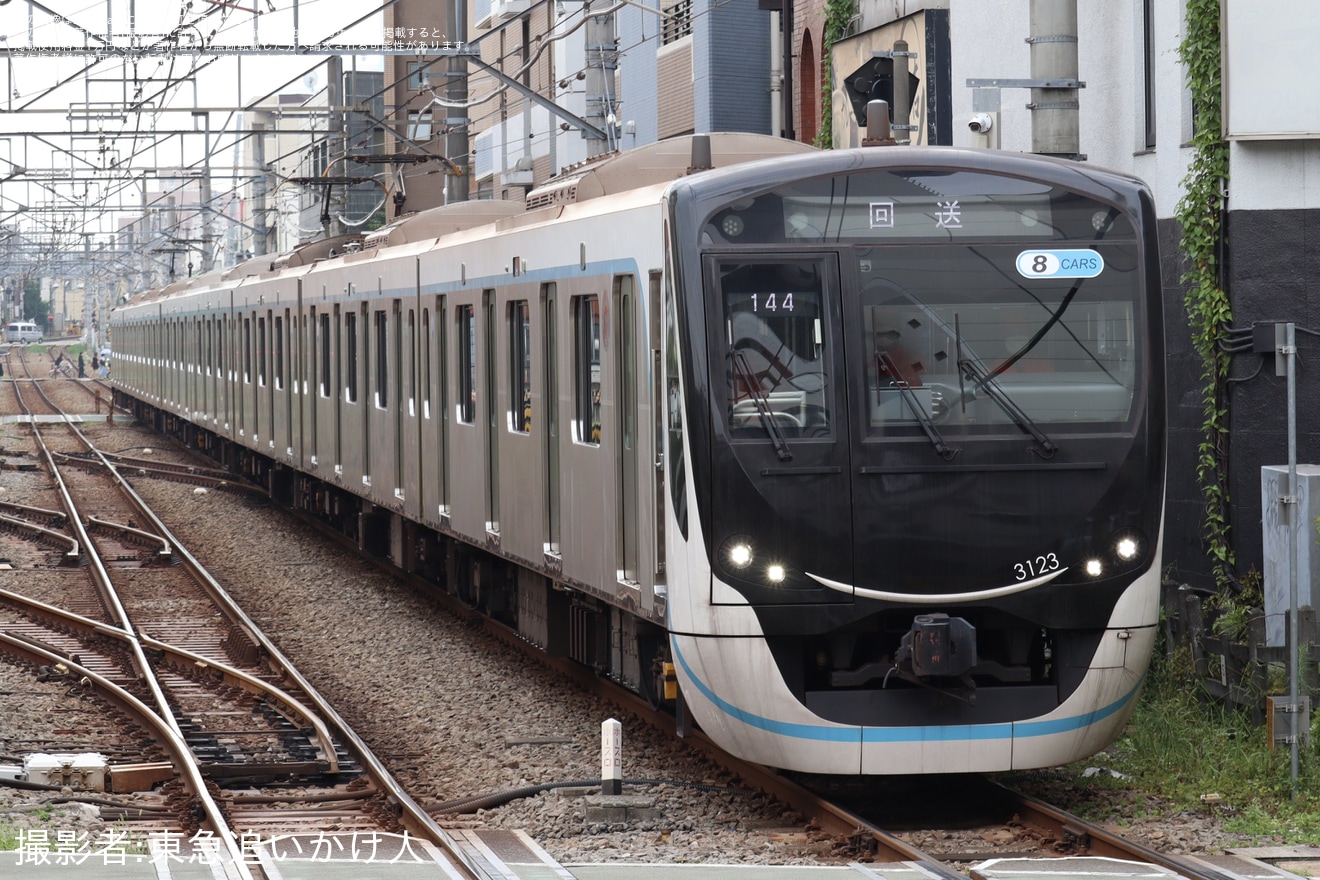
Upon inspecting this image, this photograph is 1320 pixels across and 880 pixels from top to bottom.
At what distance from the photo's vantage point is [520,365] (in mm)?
11492

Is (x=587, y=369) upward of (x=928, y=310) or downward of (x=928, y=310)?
downward

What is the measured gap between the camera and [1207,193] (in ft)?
38.0

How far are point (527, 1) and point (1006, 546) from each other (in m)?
30.2

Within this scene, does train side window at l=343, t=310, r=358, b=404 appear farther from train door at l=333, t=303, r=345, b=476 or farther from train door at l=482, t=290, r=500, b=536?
train door at l=482, t=290, r=500, b=536

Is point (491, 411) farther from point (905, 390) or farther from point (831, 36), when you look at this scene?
point (831, 36)

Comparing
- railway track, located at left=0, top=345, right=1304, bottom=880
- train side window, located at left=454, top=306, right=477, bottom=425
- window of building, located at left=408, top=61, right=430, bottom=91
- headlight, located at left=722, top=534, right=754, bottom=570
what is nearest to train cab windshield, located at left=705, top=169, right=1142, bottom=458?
headlight, located at left=722, top=534, right=754, bottom=570

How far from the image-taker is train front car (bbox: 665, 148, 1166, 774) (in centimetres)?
779

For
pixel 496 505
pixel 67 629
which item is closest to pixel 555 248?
pixel 496 505

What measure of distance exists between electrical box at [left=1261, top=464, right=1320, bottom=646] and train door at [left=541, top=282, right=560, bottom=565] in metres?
3.71

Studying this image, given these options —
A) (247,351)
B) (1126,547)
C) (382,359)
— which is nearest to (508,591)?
(382,359)

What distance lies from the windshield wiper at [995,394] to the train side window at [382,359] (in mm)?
8896

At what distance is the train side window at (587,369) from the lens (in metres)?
9.77

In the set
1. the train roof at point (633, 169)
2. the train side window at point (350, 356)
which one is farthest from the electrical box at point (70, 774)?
the train side window at point (350, 356)

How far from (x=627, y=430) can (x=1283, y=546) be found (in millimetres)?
3556
